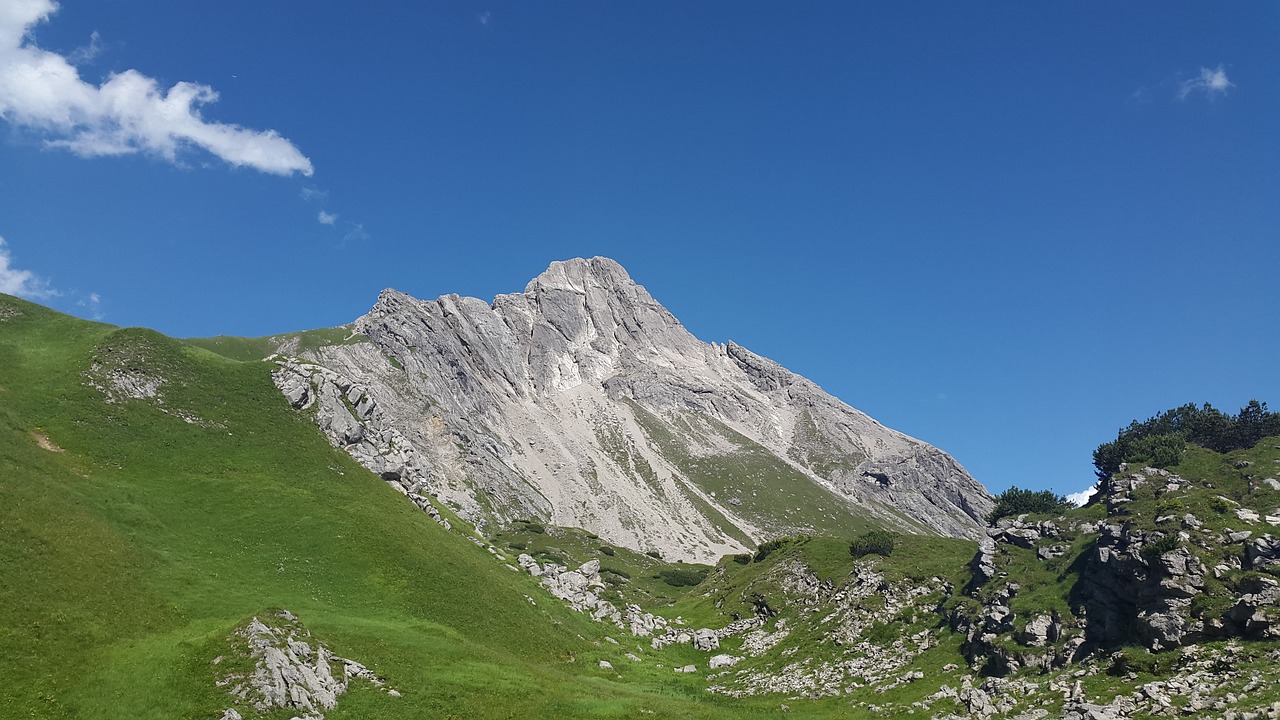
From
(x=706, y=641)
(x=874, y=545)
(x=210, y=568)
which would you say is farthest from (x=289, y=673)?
(x=874, y=545)

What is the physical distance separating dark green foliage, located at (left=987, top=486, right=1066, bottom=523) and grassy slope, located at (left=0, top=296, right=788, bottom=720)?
55288 mm

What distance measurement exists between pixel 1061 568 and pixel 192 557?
63.2 meters

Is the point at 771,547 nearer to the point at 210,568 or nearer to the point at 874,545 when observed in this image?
the point at 874,545

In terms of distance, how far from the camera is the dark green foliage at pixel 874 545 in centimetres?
7025

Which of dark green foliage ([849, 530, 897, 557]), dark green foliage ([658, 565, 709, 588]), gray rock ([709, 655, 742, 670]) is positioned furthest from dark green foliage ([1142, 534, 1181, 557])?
dark green foliage ([658, 565, 709, 588])

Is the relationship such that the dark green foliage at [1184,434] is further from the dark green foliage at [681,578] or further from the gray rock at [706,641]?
the dark green foliage at [681,578]

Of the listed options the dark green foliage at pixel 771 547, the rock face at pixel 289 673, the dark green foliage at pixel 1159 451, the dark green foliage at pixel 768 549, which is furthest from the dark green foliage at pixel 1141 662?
the dark green foliage at pixel 768 549

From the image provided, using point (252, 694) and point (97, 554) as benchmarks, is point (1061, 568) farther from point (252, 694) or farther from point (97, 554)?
point (97, 554)

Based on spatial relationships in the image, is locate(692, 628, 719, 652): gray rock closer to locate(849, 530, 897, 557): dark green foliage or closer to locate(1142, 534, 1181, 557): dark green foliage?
locate(849, 530, 897, 557): dark green foliage

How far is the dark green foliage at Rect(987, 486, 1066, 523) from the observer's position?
83375mm

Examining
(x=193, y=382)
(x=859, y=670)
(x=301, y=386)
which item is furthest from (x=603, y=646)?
(x=193, y=382)

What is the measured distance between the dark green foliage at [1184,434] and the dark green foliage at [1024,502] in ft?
21.7

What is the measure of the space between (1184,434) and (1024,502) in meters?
20.8

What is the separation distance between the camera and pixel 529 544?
145 metres
